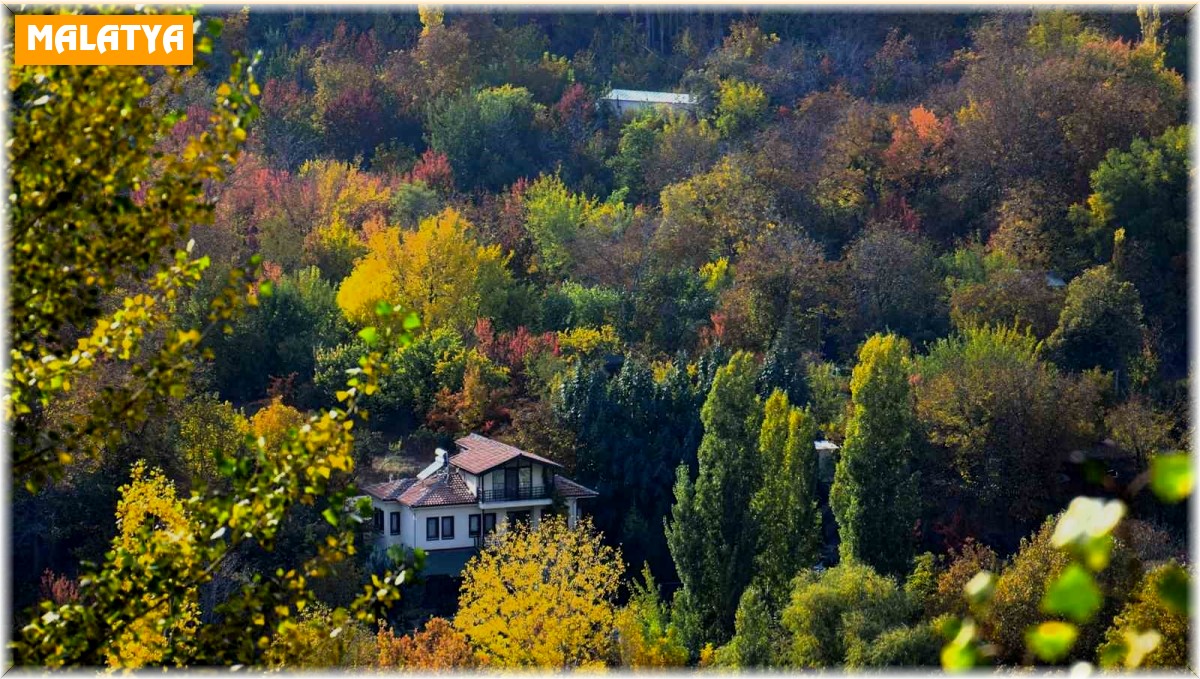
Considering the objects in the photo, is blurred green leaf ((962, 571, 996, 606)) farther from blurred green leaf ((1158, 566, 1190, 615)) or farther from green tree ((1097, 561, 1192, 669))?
green tree ((1097, 561, 1192, 669))

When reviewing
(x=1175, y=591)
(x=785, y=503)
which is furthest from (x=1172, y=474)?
(x=785, y=503)

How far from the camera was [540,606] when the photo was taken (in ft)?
67.8

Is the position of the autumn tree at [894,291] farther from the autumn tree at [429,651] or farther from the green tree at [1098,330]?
the autumn tree at [429,651]

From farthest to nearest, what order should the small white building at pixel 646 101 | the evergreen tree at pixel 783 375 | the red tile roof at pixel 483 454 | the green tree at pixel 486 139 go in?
the small white building at pixel 646 101
the green tree at pixel 486 139
the evergreen tree at pixel 783 375
the red tile roof at pixel 483 454

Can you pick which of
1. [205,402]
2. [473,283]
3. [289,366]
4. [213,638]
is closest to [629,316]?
[473,283]

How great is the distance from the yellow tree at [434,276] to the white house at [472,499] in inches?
233

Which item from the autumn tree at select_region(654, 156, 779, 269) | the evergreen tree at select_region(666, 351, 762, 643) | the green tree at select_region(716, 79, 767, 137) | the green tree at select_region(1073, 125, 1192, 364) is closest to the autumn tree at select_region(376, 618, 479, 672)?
the evergreen tree at select_region(666, 351, 762, 643)

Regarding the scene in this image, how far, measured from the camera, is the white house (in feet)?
79.5

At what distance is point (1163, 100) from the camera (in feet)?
112

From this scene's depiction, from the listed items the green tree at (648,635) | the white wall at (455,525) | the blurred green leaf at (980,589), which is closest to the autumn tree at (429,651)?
the green tree at (648,635)

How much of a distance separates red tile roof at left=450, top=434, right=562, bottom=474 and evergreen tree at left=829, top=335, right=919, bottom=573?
4.62 m

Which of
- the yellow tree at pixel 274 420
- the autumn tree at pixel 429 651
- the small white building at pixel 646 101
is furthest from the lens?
the small white building at pixel 646 101

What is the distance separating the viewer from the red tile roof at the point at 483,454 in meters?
24.1

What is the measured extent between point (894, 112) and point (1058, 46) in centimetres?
416
